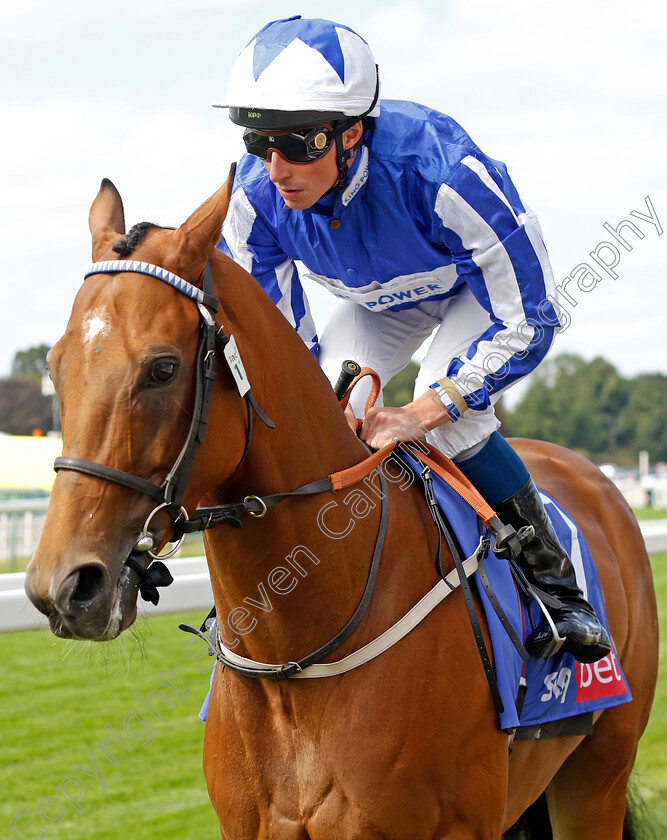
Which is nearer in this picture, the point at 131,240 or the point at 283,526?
the point at 131,240

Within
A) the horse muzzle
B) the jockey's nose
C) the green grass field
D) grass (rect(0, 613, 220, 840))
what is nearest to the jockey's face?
the jockey's nose

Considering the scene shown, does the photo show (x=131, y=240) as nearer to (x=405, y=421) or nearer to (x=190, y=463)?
(x=190, y=463)

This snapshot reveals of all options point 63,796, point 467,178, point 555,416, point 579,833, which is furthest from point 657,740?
point 555,416

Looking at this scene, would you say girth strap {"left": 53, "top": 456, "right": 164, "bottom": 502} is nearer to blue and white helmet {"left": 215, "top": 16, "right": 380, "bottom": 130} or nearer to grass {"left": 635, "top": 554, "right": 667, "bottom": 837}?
blue and white helmet {"left": 215, "top": 16, "right": 380, "bottom": 130}

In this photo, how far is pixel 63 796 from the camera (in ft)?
13.0

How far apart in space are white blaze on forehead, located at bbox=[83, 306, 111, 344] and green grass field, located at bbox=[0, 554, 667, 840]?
5.63ft

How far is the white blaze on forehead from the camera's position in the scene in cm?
166

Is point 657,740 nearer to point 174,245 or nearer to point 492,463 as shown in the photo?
point 492,463

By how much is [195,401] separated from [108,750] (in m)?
3.48

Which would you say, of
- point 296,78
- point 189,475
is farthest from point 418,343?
point 189,475

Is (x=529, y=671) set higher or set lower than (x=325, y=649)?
lower

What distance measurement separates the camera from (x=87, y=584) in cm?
158

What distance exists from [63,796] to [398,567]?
2553 millimetres

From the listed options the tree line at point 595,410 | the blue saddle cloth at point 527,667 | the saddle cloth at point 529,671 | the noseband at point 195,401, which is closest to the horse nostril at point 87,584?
the noseband at point 195,401
